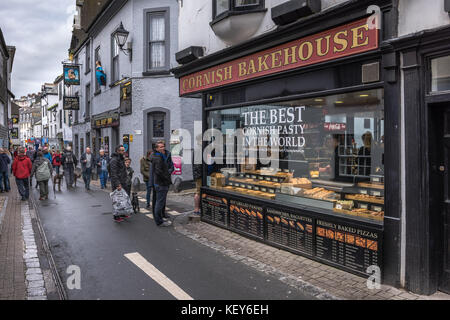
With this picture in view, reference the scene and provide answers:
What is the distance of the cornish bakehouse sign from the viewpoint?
16.0 ft

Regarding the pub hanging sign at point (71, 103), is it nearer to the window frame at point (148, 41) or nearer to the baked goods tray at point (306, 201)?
the window frame at point (148, 41)

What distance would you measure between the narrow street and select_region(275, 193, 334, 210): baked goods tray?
60.8 inches

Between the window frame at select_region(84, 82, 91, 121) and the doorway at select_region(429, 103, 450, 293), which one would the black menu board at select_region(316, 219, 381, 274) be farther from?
the window frame at select_region(84, 82, 91, 121)

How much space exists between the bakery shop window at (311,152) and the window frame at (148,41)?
22.7ft

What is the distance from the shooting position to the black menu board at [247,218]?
22.1 feet

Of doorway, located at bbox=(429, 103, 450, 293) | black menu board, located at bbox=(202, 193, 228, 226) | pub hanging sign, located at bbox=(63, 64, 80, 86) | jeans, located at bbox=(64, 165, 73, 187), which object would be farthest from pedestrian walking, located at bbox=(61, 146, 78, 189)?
doorway, located at bbox=(429, 103, 450, 293)

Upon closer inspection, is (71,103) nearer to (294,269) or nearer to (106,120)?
(106,120)

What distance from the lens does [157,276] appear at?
5.04 metres

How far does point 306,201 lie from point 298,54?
2539 millimetres

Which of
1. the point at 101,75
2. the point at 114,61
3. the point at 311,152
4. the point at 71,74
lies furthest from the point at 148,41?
the point at 311,152

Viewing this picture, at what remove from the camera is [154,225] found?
8414mm

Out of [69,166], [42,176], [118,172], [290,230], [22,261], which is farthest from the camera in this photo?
[69,166]

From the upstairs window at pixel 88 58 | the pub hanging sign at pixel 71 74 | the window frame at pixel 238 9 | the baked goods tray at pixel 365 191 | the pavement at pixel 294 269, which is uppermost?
the upstairs window at pixel 88 58

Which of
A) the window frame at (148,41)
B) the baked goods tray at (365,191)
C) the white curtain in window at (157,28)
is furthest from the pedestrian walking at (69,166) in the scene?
the baked goods tray at (365,191)
